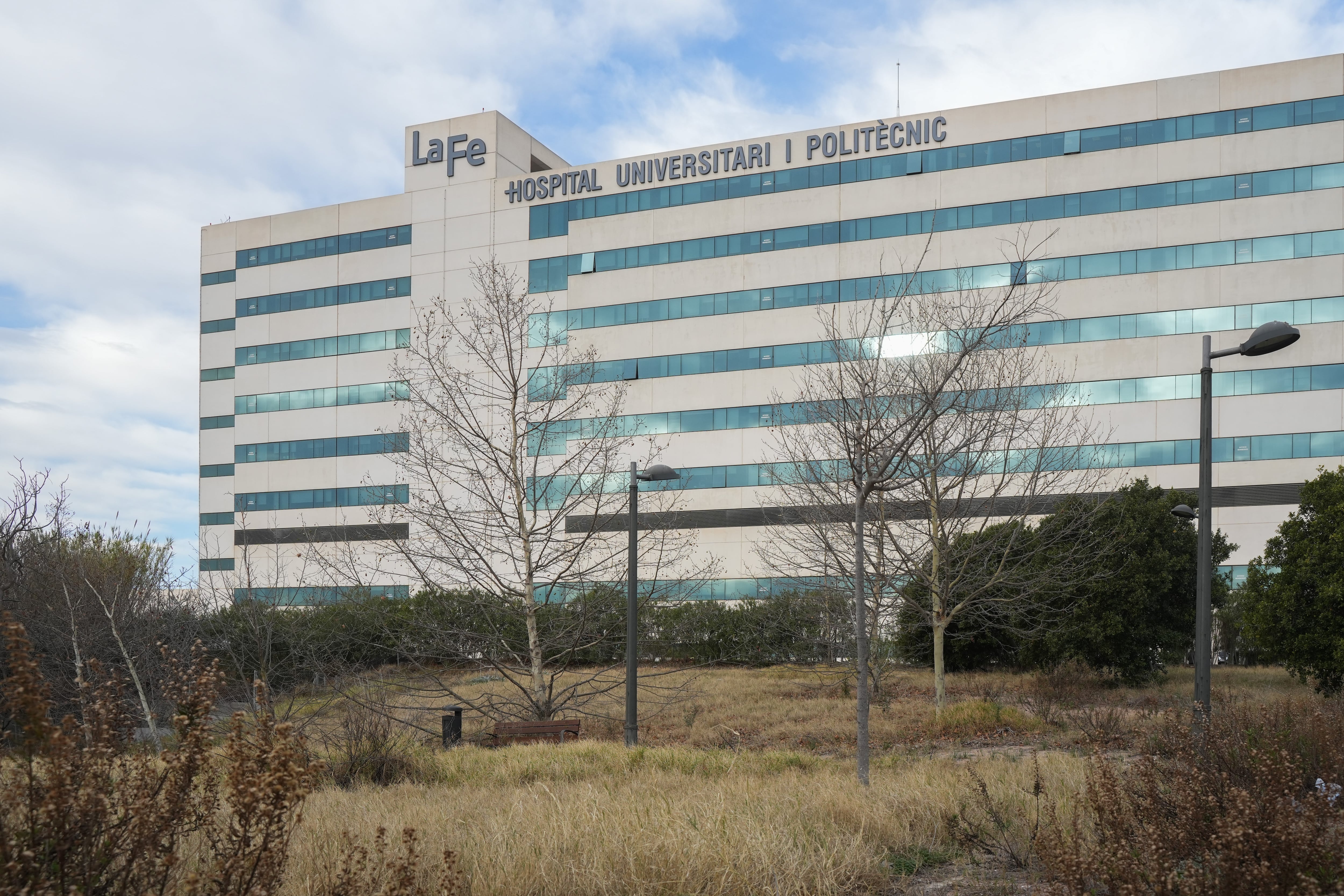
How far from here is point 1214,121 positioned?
122 ft

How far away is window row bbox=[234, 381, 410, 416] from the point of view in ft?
161

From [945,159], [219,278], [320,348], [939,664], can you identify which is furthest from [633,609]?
[219,278]

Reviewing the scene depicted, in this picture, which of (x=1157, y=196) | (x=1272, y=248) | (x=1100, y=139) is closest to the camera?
(x=1272, y=248)

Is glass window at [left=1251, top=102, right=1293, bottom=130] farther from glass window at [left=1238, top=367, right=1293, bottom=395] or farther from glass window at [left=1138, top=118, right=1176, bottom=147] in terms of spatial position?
glass window at [left=1238, top=367, right=1293, bottom=395]

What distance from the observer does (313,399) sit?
50.9 m

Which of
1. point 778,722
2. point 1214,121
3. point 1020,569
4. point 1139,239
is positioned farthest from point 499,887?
point 1214,121

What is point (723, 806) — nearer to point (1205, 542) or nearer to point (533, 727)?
point (1205, 542)

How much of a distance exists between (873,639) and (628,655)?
9.95 m

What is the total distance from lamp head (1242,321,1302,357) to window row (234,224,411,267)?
1695 inches

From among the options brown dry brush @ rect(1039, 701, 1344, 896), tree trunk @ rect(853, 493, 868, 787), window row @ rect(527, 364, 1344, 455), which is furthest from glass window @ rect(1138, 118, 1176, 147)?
tree trunk @ rect(853, 493, 868, 787)

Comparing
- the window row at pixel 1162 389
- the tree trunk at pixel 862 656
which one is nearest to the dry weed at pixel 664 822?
the tree trunk at pixel 862 656

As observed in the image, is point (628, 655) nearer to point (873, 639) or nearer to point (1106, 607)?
point (873, 639)

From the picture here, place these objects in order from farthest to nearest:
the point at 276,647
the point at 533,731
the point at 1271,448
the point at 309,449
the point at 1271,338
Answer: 1. the point at 309,449
2. the point at 1271,448
3. the point at 276,647
4. the point at 533,731
5. the point at 1271,338

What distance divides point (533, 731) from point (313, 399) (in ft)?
126
